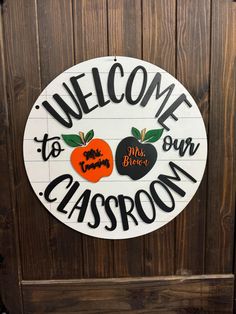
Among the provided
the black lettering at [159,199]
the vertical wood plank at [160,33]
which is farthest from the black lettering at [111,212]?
the vertical wood plank at [160,33]

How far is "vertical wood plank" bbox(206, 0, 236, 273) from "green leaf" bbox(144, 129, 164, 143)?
169 mm

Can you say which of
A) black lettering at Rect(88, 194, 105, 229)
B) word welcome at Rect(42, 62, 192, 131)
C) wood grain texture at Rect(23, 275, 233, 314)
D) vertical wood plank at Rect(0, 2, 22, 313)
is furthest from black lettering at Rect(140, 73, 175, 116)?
wood grain texture at Rect(23, 275, 233, 314)

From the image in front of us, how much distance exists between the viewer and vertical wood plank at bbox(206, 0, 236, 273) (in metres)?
0.94

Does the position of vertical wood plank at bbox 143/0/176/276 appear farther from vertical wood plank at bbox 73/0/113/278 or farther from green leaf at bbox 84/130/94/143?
green leaf at bbox 84/130/94/143

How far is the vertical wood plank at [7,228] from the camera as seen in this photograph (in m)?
0.95

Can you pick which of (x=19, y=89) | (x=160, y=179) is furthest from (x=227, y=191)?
(x=19, y=89)

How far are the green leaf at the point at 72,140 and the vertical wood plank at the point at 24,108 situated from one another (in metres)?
0.14

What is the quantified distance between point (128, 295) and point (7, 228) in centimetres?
47

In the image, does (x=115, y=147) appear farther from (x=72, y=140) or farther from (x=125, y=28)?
(x=125, y=28)

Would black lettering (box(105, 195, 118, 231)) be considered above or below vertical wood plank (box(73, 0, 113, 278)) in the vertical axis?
below

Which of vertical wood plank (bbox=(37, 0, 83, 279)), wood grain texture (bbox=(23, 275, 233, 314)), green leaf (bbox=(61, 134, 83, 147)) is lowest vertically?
wood grain texture (bbox=(23, 275, 233, 314))

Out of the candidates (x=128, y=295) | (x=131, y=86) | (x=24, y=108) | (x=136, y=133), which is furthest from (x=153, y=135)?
(x=128, y=295)

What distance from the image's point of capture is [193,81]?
959 millimetres

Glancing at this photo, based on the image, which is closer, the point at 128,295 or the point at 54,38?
the point at 54,38
